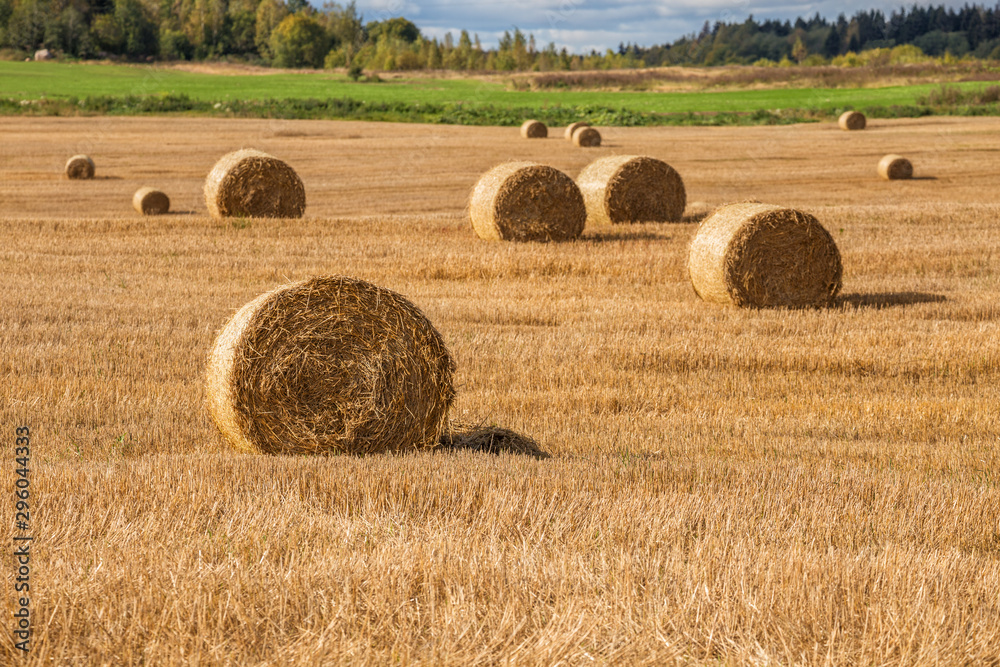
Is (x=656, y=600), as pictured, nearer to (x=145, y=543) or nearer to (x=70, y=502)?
(x=145, y=543)

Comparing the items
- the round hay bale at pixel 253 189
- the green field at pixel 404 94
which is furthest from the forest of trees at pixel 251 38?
the round hay bale at pixel 253 189

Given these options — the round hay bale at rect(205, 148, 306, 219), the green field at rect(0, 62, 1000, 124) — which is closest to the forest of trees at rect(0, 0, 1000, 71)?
the green field at rect(0, 62, 1000, 124)

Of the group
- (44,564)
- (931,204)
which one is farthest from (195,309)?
(931,204)

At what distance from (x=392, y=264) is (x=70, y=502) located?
11171 millimetres

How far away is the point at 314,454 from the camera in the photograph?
699cm

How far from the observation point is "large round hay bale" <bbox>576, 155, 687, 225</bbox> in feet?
67.3

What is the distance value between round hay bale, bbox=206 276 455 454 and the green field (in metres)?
46.4

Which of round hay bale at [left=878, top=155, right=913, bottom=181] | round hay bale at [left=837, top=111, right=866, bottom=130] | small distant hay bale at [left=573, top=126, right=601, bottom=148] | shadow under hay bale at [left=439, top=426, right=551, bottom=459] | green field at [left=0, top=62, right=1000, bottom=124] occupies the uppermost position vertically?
green field at [left=0, top=62, right=1000, bottom=124]

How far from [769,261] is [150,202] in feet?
51.1

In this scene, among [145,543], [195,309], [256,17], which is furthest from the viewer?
[256,17]

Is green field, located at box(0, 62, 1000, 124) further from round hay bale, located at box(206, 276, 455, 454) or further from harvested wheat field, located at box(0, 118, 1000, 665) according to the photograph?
round hay bale, located at box(206, 276, 455, 454)

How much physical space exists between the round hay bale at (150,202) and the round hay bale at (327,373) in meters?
17.6

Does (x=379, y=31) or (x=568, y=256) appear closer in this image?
(x=568, y=256)

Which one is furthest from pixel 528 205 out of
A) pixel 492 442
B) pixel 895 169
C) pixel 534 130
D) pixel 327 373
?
pixel 534 130
